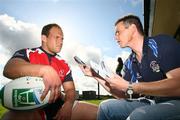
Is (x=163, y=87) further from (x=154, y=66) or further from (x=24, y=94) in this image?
(x=24, y=94)

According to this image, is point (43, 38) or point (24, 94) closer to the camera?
point (24, 94)

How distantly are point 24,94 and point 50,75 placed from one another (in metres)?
0.22

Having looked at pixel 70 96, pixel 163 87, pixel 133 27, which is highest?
pixel 133 27

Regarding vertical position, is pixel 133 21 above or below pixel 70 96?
above

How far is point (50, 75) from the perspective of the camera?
1.59m

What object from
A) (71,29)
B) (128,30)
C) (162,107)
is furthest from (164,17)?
(162,107)

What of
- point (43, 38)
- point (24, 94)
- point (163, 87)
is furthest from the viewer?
point (43, 38)

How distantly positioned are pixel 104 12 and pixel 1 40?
0.74 metres

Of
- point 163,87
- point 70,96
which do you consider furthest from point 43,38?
point 163,87

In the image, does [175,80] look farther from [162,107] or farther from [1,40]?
[1,40]

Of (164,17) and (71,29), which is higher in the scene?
(164,17)

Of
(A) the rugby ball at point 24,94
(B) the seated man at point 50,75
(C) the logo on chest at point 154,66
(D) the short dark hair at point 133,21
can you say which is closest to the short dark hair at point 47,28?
(B) the seated man at point 50,75

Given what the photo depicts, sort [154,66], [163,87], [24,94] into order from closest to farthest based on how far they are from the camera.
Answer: [163,87] < [154,66] < [24,94]

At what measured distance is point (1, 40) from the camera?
171cm
